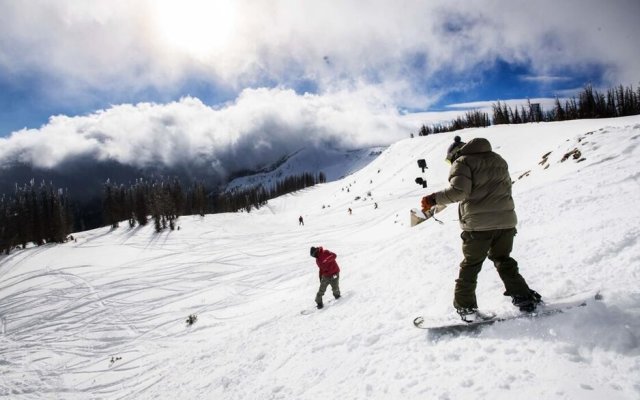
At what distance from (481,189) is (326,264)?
21.1 ft

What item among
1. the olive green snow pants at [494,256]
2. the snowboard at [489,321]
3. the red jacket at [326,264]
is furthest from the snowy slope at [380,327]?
the red jacket at [326,264]

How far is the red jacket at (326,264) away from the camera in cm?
1007

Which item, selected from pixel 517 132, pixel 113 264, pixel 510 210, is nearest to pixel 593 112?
pixel 517 132

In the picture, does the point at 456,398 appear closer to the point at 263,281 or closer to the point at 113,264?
the point at 263,281

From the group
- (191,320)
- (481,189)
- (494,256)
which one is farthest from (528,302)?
(191,320)

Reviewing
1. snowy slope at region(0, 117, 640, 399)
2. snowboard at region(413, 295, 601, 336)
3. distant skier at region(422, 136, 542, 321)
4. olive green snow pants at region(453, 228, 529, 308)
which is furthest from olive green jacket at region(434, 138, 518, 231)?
snowy slope at region(0, 117, 640, 399)

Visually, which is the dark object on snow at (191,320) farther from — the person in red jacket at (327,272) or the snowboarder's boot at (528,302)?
the snowboarder's boot at (528,302)

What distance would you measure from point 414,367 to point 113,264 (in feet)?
122

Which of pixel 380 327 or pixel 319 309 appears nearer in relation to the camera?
pixel 380 327

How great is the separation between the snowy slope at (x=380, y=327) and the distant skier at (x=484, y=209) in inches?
22.7

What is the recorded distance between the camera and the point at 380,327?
6254 mm

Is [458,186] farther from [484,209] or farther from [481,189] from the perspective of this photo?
[484,209]

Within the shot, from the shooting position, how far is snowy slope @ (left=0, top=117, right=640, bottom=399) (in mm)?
3701

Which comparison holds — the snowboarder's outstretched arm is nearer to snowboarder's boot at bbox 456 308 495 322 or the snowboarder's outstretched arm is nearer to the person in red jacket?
snowboarder's boot at bbox 456 308 495 322
